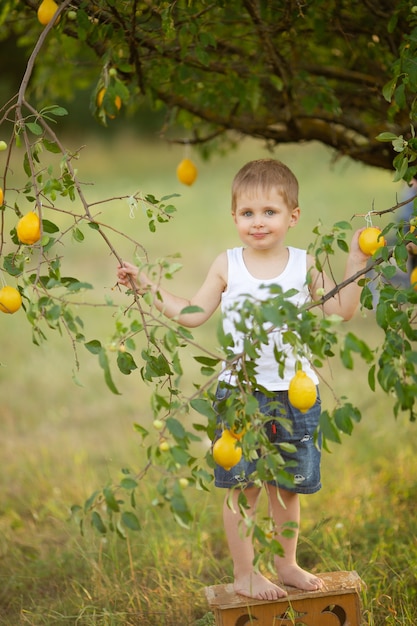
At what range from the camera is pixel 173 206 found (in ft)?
6.76

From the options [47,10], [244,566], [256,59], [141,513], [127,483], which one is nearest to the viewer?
[127,483]

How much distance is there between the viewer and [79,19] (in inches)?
88.1

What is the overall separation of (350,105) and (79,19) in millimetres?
1469

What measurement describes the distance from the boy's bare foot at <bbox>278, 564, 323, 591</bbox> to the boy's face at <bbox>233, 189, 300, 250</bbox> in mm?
941

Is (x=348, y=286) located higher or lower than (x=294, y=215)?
lower

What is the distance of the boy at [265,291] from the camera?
7.47ft

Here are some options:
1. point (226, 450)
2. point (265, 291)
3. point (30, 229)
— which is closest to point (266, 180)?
point (265, 291)

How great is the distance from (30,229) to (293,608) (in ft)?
4.18

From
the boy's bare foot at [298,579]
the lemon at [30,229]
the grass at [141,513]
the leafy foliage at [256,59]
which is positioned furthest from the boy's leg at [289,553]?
the leafy foliage at [256,59]

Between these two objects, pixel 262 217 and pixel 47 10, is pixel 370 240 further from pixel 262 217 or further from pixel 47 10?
pixel 47 10

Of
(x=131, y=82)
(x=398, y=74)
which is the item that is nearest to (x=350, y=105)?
(x=131, y=82)

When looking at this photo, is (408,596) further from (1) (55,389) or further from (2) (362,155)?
(1) (55,389)

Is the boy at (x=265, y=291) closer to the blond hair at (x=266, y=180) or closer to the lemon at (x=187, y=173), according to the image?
the blond hair at (x=266, y=180)

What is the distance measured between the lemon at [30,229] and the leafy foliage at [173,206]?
0.08ft
